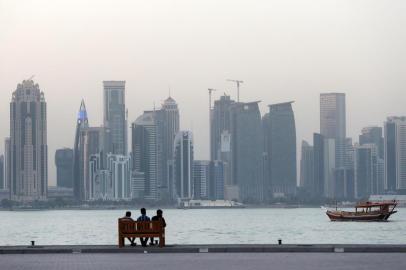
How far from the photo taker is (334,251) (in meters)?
35.2
